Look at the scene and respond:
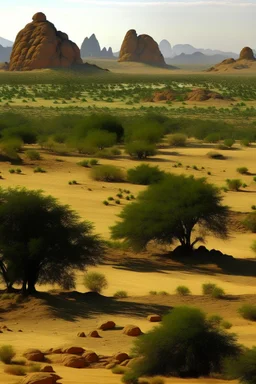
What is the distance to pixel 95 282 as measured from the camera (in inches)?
875

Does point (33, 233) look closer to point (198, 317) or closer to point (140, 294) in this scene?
point (140, 294)

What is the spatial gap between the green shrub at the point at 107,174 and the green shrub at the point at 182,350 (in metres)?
27.8

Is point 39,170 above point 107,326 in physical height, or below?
above

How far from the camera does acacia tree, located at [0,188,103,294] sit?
68.8 ft

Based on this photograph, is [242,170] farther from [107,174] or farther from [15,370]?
[15,370]

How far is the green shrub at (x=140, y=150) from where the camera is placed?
5153cm

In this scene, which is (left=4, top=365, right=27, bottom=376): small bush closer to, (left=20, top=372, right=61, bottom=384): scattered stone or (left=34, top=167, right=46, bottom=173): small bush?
(left=20, top=372, right=61, bottom=384): scattered stone

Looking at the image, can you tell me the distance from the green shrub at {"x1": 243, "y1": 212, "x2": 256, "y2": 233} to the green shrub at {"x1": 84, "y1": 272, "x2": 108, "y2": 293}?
418 inches

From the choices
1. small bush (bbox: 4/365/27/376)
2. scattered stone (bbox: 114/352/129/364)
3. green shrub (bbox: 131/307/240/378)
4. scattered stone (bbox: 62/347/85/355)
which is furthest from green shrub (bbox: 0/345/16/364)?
green shrub (bbox: 131/307/240/378)

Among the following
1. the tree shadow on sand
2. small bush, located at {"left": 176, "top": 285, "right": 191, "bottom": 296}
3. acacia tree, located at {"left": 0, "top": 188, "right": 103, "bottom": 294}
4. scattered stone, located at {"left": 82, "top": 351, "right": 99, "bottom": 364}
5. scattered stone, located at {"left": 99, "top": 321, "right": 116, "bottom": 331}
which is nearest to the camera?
scattered stone, located at {"left": 82, "top": 351, "right": 99, "bottom": 364}

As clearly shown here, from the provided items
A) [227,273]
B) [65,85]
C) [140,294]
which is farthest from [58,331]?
[65,85]

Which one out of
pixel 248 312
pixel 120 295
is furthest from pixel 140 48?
pixel 248 312

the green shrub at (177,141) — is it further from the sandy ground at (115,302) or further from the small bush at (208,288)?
the small bush at (208,288)

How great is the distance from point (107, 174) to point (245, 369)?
29706 millimetres
